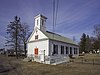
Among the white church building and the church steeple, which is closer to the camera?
the white church building

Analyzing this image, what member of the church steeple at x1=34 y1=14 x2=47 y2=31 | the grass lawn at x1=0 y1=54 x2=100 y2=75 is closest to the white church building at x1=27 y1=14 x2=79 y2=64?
the church steeple at x1=34 y1=14 x2=47 y2=31

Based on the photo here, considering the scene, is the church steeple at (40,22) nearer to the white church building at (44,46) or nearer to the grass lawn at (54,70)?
the white church building at (44,46)

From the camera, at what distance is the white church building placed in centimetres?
2365

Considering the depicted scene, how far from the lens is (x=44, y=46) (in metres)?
25.7

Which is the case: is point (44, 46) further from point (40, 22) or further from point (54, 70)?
point (54, 70)

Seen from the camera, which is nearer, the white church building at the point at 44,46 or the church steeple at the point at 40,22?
the white church building at the point at 44,46

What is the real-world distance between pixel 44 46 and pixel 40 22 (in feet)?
17.4

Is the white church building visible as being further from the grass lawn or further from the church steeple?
the grass lawn

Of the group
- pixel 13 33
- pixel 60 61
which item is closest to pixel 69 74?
pixel 60 61

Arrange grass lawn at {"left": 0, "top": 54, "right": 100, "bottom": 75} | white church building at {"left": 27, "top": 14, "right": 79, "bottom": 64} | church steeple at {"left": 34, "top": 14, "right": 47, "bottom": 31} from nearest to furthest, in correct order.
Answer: grass lawn at {"left": 0, "top": 54, "right": 100, "bottom": 75} < white church building at {"left": 27, "top": 14, "right": 79, "bottom": 64} < church steeple at {"left": 34, "top": 14, "right": 47, "bottom": 31}

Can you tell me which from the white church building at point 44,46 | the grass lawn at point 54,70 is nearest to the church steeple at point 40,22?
the white church building at point 44,46

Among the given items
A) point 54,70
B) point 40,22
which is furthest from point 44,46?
point 54,70

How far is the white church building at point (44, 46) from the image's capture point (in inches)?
931

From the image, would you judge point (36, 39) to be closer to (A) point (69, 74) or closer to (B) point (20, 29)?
(B) point (20, 29)
